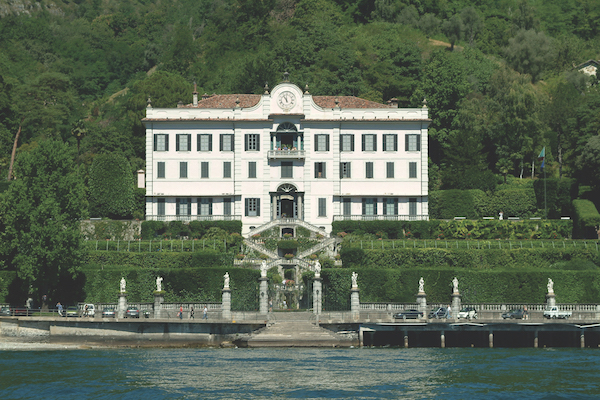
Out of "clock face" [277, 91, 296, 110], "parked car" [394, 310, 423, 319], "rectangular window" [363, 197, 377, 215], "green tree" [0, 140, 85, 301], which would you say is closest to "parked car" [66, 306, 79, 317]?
"green tree" [0, 140, 85, 301]

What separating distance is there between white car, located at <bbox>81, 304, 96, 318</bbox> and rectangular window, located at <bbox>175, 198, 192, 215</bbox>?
22508mm

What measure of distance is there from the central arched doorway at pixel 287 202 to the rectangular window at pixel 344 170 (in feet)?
13.0

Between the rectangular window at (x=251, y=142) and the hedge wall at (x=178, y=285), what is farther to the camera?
the rectangular window at (x=251, y=142)

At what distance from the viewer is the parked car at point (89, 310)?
68.1m

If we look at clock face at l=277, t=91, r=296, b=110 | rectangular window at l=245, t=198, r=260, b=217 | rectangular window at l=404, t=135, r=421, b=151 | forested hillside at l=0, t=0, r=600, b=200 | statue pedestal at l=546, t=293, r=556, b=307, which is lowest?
statue pedestal at l=546, t=293, r=556, b=307

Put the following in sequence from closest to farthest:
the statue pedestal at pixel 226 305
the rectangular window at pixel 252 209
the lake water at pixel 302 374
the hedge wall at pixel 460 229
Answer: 1. the lake water at pixel 302 374
2. the statue pedestal at pixel 226 305
3. the hedge wall at pixel 460 229
4. the rectangular window at pixel 252 209

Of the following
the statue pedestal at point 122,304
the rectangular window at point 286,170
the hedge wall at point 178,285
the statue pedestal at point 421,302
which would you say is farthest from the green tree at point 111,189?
the statue pedestal at point 421,302

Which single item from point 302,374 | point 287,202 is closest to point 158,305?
point 302,374

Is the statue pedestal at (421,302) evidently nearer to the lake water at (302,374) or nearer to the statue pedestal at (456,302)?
the statue pedestal at (456,302)

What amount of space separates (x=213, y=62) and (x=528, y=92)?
161 ft

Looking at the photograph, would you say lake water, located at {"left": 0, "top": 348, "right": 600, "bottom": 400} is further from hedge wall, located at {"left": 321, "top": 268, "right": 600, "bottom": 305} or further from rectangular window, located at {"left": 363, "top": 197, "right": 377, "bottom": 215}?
rectangular window, located at {"left": 363, "top": 197, "right": 377, "bottom": 215}

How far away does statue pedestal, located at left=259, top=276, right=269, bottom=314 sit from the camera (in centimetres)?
6931

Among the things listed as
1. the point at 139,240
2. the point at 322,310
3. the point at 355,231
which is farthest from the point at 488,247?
the point at 139,240

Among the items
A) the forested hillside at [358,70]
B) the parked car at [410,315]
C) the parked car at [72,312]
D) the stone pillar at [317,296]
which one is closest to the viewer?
the parked car at [410,315]
